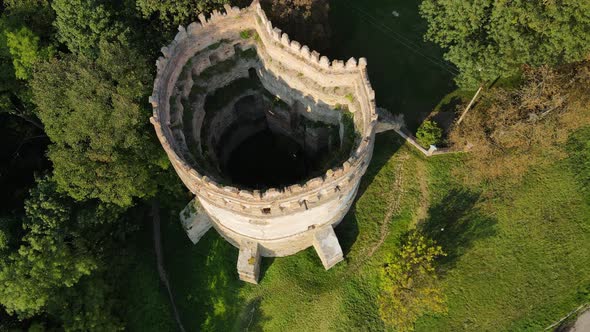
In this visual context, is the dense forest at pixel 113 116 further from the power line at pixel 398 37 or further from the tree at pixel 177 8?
the power line at pixel 398 37

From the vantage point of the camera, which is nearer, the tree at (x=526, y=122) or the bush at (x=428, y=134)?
the tree at (x=526, y=122)

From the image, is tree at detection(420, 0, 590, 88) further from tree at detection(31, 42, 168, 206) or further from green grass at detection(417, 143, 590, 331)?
tree at detection(31, 42, 168, 206)

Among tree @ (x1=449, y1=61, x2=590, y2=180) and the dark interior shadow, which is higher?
tree @ (x1=449, y1=61, x2=590, y2=180)

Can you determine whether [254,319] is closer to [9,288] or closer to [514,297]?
[9,288]

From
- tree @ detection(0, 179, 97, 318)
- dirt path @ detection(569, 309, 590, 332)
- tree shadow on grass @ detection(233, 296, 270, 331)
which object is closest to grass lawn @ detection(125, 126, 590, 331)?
tree shadow on grass @ detection(233, 296, 270, 331)

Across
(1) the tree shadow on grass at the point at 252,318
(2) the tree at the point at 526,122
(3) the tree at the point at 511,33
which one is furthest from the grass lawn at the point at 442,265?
(3) the tree at the point at 511,33

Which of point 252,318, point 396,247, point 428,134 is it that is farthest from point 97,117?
point 428,134
